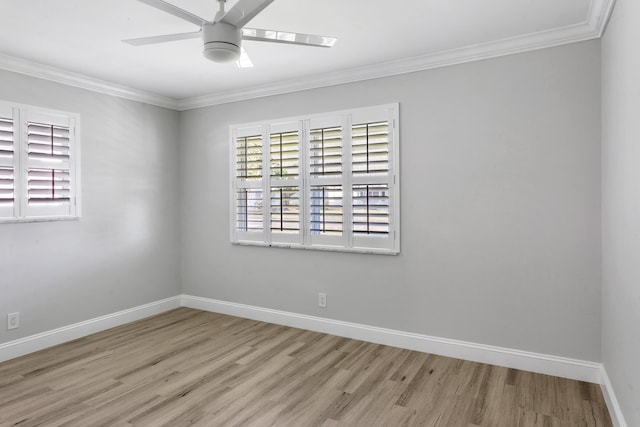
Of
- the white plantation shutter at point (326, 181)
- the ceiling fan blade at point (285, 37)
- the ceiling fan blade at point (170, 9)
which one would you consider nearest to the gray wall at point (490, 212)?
the white plantation shutter at point (326, 181)

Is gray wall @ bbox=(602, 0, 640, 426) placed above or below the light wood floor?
above

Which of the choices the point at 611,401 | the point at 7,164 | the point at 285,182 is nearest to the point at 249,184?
the point at 285,182

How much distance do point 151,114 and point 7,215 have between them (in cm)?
179

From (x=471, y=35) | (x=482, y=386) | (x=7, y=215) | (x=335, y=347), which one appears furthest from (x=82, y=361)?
(x=471, y=35)

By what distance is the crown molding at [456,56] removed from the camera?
2691 mm

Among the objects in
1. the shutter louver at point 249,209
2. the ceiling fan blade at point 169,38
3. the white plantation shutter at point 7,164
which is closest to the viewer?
the ceiling fan blade at point 169,38

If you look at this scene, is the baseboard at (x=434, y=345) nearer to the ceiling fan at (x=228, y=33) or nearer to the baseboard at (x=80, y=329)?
the baseboard at (x=80, y=329)

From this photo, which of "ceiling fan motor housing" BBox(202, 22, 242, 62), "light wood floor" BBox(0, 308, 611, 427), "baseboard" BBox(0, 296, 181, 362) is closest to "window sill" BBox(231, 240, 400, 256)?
"light wood floor" BBox(0, 308, 611, 427)

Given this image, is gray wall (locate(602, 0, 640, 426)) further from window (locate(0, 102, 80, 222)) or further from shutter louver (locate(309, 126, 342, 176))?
window (locate(0, 102, 80, 222))

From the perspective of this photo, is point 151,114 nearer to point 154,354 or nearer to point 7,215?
point 7,215

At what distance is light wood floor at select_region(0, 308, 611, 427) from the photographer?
95.7 inches

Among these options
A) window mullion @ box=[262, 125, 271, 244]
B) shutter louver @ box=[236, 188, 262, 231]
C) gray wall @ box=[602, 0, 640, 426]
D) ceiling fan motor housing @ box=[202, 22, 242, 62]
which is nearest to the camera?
gray wall @ box=[602, 0, 640, 426]

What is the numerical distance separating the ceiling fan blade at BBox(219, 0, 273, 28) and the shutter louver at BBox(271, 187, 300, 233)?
6.88 feet

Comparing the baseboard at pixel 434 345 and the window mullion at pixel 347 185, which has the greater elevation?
the window mullion at pixel 347 185
